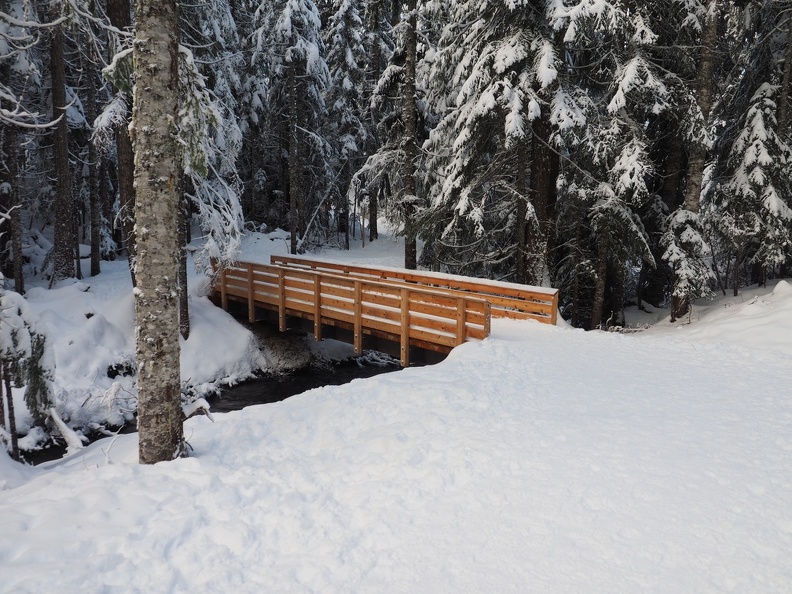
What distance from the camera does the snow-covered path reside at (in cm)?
307

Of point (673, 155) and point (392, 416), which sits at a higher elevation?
point (673, 155)

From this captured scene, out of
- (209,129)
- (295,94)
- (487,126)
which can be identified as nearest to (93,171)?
(209,129)

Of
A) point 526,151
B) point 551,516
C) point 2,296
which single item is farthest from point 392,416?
point 526,151

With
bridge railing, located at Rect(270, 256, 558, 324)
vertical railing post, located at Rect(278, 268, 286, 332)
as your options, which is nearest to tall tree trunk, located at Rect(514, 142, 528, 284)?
bridge railing, located at Rect(270, 256, 558, 324)

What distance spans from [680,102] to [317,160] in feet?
57.2

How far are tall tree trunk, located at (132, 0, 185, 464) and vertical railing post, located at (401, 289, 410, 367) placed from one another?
226 inches

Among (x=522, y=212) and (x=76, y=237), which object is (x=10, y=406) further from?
(x=76, y=237)

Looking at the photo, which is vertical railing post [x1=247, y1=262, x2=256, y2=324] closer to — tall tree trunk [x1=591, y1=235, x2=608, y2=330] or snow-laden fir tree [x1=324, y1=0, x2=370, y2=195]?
tall tree trunk [x1=591, y1=235, x2=608, y2=330]

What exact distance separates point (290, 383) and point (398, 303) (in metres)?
4.83

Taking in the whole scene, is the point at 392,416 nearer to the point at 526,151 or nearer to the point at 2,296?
the point at 2,296

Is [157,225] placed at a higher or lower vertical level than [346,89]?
lower

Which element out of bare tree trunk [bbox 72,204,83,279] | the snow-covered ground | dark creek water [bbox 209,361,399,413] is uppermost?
bare tree trunk [bbox 72,204,83,279]

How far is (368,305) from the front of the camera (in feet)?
36.0

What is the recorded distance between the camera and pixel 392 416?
18.4 feet
